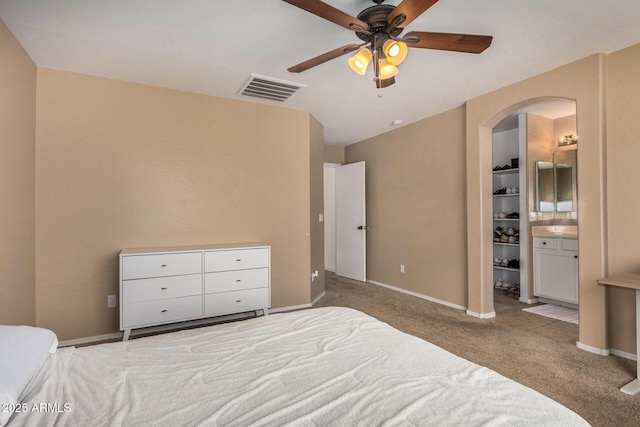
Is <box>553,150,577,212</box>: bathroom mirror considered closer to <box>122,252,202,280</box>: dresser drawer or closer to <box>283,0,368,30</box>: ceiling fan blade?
<box>283,0,368,30</box>: ceiling fan blade

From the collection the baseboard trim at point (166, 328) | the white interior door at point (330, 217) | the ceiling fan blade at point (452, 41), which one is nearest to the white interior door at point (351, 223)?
the white interior door at point (330, 217)

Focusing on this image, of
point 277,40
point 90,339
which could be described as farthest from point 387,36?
point 90,339

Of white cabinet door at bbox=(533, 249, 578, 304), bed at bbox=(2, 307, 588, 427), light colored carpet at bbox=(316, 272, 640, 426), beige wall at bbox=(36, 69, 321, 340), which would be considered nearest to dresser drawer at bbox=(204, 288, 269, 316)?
beige wall at bbox=(36, 69, 321, 340)

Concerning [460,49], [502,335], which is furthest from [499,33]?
[502,335]

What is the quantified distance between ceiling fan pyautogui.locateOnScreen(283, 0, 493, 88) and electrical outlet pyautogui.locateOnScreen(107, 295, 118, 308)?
2.83 m

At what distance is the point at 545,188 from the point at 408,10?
403 cm

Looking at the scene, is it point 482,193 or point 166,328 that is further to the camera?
point 482,193

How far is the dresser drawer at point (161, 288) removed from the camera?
278 centimetres

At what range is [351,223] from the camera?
5527 mm

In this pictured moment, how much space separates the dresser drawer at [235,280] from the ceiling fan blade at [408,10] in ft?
8.33

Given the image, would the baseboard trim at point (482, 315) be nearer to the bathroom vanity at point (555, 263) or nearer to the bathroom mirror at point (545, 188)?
the bathroom vanity at point (555, 263)

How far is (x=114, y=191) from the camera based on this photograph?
304 centimetres

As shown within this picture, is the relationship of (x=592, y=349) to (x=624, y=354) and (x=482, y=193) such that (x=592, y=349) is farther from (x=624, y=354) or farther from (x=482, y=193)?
(x=482, y=193)

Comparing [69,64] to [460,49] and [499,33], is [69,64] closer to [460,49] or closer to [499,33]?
[460,49]
